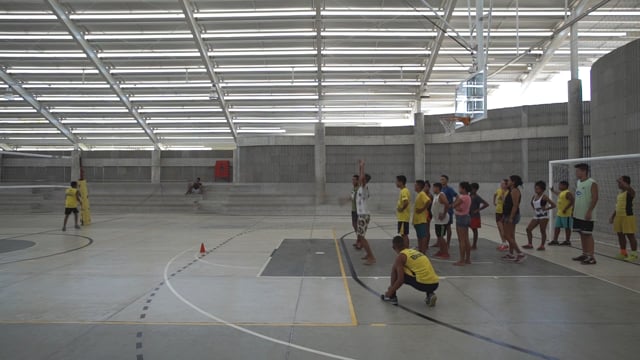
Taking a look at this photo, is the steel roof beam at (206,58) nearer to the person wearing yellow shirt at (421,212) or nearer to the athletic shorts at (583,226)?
the person wearing yellow shirt at (421,212)

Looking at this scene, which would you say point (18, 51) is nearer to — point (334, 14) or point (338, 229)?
point (334, 14)

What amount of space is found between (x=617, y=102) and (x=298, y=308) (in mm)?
12615

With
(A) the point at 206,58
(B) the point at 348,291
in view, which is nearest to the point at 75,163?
(A) the point at 206,58

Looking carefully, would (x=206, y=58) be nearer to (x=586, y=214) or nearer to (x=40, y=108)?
(x=40, y=108)

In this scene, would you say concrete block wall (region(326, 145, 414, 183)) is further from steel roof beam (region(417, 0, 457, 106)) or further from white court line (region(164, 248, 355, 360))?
white court line (region(164, 248, 355, 360))

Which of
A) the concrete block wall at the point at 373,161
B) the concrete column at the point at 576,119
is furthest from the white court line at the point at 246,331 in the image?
the concrete block wall at the point at 373,161

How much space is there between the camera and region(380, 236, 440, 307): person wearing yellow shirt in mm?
5387

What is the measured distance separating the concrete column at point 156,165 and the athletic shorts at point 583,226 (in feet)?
93.2

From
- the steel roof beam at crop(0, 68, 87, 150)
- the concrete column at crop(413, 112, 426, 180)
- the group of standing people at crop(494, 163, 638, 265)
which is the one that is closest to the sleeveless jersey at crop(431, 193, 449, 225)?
the group of standing people at crop(494, 163, 638, 265)

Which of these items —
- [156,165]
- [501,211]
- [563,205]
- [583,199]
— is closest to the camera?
[583,199]

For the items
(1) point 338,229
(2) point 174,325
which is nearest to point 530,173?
(1) point 338,229

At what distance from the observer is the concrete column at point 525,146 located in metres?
21.5

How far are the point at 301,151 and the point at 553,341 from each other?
23.6 metres

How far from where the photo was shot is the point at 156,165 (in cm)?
3123
